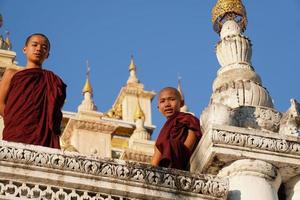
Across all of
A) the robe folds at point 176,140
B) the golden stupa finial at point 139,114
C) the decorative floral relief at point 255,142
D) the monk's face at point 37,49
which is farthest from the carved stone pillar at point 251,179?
the golden stupa finial at point 139,114

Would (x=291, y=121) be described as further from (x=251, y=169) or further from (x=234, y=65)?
(x=234, y=65)

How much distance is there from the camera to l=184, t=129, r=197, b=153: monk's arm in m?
11.2

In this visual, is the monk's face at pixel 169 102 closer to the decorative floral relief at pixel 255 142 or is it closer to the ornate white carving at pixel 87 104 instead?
the decorative floral relief at pixel 255 142

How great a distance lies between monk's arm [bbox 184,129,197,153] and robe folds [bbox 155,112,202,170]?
0.03 meters

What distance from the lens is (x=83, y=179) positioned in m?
9.99

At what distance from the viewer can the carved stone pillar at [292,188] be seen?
431 inches

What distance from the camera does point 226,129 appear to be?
424 inches

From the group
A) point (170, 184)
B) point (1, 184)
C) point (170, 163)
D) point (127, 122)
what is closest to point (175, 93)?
point (170, 163)

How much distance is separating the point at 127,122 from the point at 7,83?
77.4 feet

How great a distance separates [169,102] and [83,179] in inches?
83.8

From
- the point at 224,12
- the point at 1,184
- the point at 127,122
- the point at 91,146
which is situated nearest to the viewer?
the point at 1,184

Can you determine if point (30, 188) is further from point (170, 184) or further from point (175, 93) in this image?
point (175, 93)

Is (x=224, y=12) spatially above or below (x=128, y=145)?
below

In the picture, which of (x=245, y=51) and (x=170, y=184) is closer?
(x=170, y=184)
